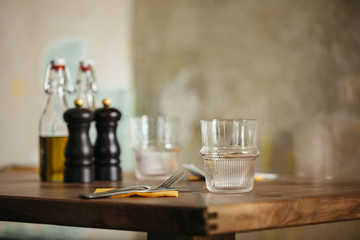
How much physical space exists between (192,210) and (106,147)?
741 millimetres

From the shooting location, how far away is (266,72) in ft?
10.2

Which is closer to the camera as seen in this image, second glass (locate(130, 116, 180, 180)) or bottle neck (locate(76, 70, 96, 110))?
second glass (locate(130, 116, 180, 180))

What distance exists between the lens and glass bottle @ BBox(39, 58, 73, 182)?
60.6 inches

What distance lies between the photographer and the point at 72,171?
4.78ft

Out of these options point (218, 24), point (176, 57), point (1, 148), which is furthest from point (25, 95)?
point (218, 24)

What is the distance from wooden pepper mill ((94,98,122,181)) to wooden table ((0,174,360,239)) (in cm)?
36

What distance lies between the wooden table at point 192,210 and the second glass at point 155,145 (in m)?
0.41

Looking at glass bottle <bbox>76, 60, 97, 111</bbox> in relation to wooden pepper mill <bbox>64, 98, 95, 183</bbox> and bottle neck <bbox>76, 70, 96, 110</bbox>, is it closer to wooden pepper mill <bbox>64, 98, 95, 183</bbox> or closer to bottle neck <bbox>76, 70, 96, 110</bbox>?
bottle neck <bbox>76, 70, 96, 110</bbox>

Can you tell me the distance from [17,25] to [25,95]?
1.30 feet

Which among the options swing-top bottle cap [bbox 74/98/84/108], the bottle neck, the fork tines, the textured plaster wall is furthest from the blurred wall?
the fork tines

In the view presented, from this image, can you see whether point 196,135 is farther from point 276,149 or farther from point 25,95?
point 25,95

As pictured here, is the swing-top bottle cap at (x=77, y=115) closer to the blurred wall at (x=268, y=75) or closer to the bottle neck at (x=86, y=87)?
the bottle neck at (x=86, y=87)

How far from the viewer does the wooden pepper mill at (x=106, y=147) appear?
1.53 meters

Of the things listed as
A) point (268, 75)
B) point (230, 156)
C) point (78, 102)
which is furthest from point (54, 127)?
point (268, 75)
